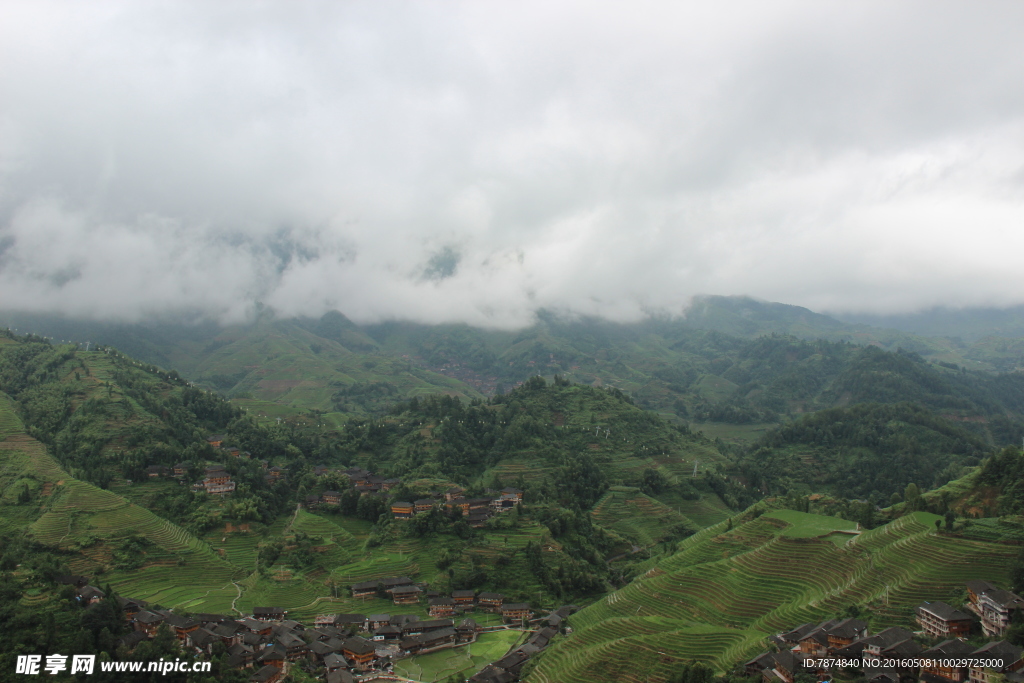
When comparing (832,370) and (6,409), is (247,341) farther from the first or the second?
(832,370)

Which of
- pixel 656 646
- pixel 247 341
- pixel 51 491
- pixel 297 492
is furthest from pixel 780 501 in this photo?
pixel 247 341

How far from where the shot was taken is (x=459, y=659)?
3638 centimetres

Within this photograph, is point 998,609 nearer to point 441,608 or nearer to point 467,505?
point 441,608

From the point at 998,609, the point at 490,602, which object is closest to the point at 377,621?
the point at 490,602

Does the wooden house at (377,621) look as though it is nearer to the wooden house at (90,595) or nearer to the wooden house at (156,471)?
the wooden house at (90,595)

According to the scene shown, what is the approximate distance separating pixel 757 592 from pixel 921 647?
10513 millimetres

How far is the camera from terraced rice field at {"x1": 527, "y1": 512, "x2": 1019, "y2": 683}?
29.4 meters

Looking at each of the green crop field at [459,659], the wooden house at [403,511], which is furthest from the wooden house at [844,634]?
the wooden house at [403,511]

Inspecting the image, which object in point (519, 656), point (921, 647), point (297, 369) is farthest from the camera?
point (297, 369)

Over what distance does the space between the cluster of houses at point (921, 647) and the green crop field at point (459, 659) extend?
15832 mm

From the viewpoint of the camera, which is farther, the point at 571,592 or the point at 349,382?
the point at 349,382

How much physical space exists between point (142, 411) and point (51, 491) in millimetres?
15933

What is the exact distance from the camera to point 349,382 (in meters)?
132

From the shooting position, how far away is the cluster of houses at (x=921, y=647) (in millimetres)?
22703
